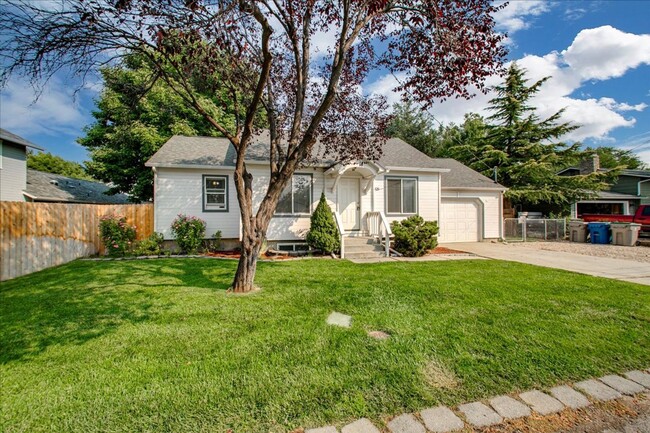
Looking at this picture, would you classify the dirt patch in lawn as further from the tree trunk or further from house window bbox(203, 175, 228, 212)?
house window bbox(203, 175, 228, 212)

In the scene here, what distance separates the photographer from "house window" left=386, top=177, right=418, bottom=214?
11.9 m

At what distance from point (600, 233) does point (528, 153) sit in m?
7.89

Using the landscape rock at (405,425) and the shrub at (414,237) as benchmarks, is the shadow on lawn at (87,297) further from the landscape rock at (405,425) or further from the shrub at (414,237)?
the shrub at (414,237)

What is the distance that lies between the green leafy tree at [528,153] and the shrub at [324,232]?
585 inches

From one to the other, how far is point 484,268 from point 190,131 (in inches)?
630

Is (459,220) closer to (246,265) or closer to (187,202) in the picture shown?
(246,265)

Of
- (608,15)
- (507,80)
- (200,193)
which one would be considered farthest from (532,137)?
(200,193)

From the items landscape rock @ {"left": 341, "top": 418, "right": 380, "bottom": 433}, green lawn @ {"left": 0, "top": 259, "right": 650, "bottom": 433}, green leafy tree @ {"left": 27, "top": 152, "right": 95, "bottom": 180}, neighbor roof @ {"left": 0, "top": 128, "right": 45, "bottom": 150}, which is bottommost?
landscape rock @ {"left": 341, "top": 418, "right": 380, "bottom": 433}

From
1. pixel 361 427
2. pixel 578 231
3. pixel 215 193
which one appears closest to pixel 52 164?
pixel 215 193

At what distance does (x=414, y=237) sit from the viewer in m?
9.81

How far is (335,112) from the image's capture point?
8547mm

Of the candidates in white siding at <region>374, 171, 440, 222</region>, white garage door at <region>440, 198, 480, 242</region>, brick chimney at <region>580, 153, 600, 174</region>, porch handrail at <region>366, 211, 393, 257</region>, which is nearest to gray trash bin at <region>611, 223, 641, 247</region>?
white garage door at <region>440, 198, 480, 242</region>

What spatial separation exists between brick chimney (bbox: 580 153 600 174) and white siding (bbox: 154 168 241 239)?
24442 mm

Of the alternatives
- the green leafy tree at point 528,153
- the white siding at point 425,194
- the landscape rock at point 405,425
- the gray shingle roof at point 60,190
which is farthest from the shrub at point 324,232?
the gray shingle roof at point 60,190
